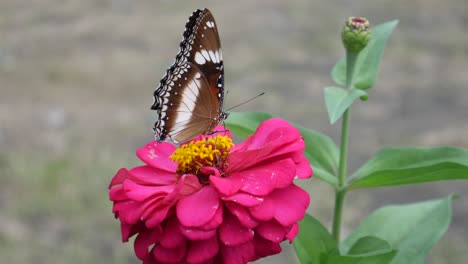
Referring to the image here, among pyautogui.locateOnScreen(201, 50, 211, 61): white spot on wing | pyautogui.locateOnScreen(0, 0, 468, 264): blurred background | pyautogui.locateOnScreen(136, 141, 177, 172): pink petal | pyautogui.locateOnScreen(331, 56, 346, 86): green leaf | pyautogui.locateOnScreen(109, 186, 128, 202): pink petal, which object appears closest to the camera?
pyautogui.locateOnScreen(109, 186, 128, 202): pink petal

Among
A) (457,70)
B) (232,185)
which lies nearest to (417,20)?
(457,70)

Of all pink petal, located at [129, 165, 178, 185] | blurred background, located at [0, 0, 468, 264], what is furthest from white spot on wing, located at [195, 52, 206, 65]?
blurred background, located at [0, 0, 468, 264]

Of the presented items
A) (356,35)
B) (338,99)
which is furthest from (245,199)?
(356,35)

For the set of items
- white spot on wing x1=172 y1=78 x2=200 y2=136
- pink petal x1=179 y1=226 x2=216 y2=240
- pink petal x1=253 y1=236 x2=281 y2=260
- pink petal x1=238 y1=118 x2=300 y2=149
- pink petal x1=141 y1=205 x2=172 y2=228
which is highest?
white spot on wing x1=172 y1=78 x2=200 y2=136

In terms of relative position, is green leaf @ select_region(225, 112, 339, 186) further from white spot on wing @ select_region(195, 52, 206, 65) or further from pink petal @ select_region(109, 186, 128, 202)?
pink petal @ select_region(109, 186, 128, 202)

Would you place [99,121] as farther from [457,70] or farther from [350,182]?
[350,182]

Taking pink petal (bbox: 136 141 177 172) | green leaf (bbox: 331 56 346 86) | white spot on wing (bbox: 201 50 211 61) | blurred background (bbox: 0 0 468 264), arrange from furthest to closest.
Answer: blurred background (bbox: 0 0 468 264) < green leaf (bbox: 331 56 346 86) < white spot on wing (bbox: 201 50 211 61) < pink petal (bbox: 136 141 177 172)
